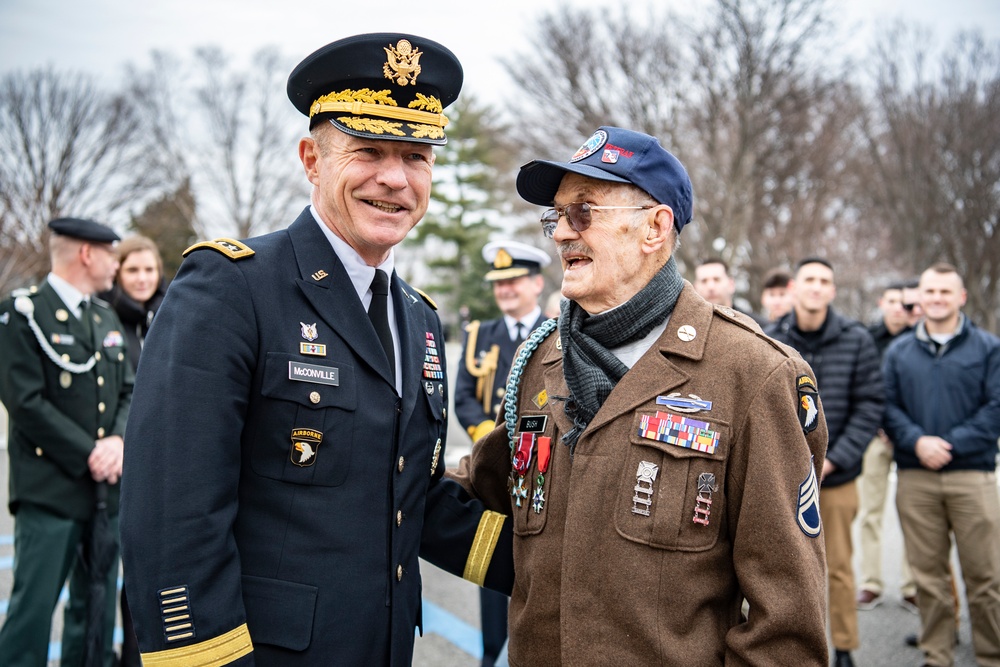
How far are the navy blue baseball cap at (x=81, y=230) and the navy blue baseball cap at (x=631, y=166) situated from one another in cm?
314

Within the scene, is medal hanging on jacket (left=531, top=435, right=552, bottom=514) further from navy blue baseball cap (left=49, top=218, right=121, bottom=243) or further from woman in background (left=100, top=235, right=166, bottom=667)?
woman in background (left=100, top=235, right=166, bottom=667)

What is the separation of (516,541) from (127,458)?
3.79ft

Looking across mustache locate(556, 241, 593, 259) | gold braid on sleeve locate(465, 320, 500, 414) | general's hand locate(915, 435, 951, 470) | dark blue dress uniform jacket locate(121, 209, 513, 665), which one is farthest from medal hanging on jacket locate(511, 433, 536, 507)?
general's hand locate(915, 435, 951, 470)

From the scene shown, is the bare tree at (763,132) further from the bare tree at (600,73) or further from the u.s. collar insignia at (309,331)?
the u.s. collar insignia at (309,331)

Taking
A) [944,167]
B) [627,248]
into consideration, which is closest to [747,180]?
[944,167]

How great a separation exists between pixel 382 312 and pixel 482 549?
87cm

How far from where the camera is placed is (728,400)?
202 centimetres

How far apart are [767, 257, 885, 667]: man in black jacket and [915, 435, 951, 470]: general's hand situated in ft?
0.99

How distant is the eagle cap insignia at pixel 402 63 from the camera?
2184mm

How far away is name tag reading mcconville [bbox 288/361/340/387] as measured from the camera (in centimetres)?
195

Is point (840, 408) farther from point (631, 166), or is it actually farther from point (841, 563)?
point (631, 166)

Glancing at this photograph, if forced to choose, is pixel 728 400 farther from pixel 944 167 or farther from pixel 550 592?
pixel 944 167

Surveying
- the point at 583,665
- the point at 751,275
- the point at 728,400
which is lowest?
the point at 583,665

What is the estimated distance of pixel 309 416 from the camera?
76.9 inches
